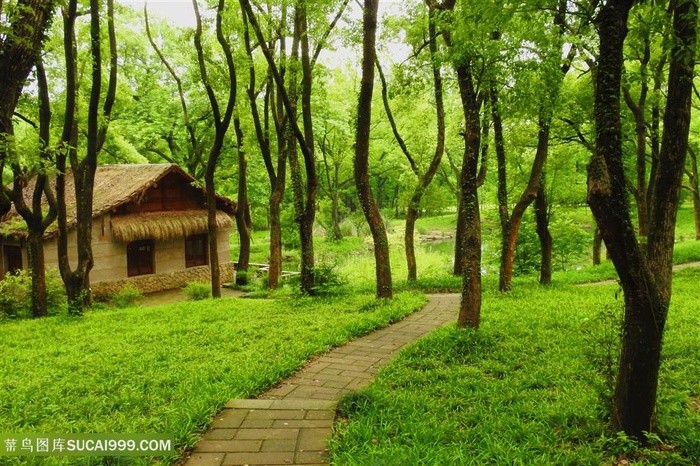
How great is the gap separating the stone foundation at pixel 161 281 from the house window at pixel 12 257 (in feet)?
11.9

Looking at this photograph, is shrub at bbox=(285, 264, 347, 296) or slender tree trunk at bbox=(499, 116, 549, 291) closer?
slender tree trunk at bbox=(499, 116, 549, 291)

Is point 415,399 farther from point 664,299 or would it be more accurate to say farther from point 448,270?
point 448,270

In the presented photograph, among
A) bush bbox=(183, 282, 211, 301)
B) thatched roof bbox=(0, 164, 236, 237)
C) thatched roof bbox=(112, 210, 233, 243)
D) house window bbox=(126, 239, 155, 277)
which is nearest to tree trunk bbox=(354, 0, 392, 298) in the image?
bush bbox=(183, 282, 211, 301)

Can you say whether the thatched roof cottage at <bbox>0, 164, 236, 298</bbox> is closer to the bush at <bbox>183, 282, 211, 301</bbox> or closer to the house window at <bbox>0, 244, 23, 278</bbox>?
the house window at <bbox>0, 244, 23, 278</bbox>

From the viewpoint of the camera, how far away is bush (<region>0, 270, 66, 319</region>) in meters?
12.3

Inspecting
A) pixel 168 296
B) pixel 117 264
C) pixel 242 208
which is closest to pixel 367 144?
pixel 242 208

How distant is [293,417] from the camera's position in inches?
188

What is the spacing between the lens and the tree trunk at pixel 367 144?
965 cm

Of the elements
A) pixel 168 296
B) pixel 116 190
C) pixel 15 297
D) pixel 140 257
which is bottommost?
pixel 168 296

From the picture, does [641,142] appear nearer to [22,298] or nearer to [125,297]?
[125,297]

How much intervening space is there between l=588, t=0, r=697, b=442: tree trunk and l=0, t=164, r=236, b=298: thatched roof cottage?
15523 millimetres

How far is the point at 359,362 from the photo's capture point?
6.60 metres

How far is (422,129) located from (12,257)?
1686 cm

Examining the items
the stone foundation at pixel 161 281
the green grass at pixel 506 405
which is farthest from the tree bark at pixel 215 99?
the green grass at pixel 506 405
